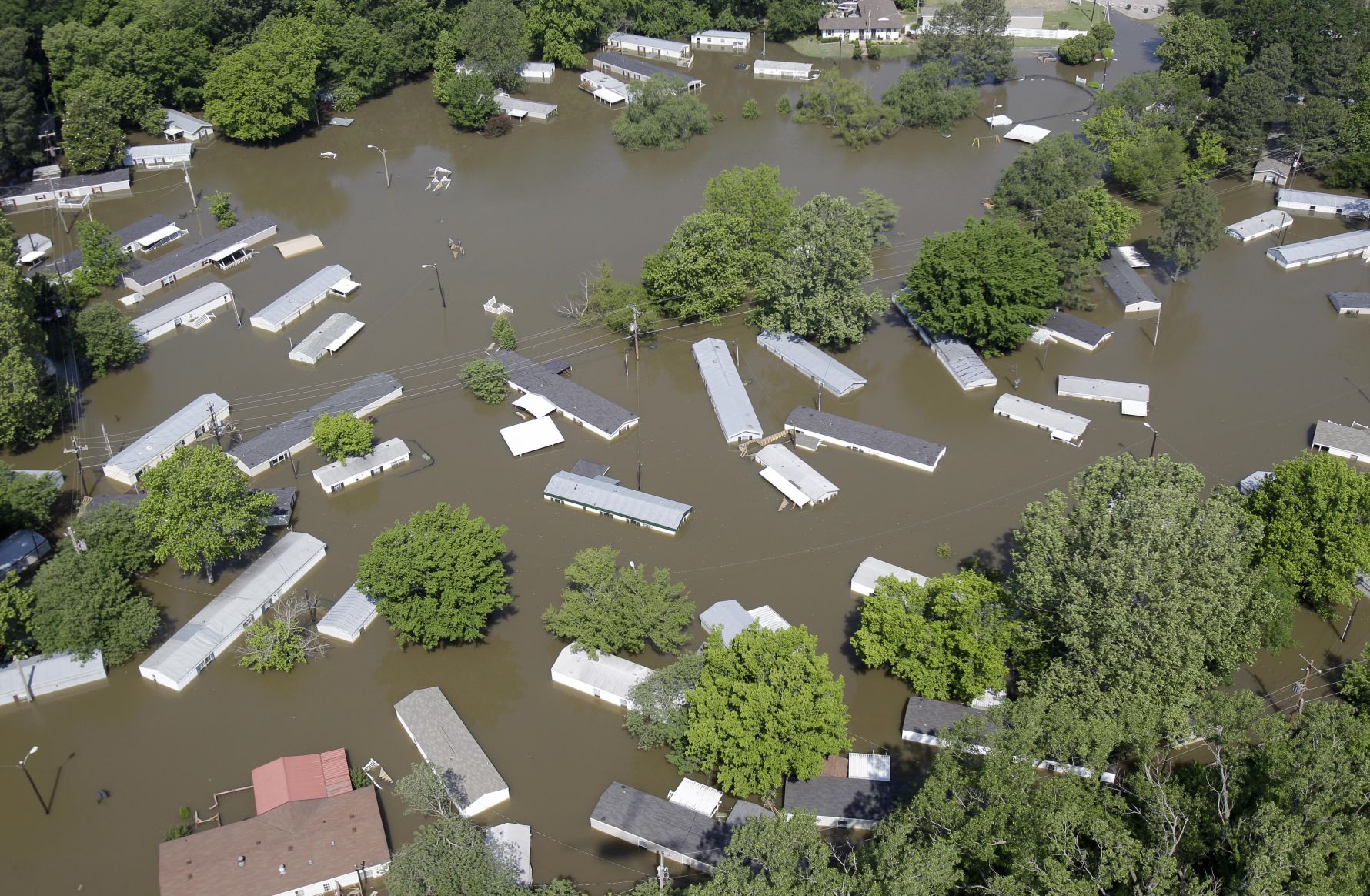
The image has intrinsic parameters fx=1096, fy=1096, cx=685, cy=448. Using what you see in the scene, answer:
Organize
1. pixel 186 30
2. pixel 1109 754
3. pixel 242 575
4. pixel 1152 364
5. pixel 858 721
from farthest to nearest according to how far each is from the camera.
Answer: pixel 186 30 < pixel 1152 364 < pixel 242 575 < pixel 858 721 < pixel 1109 754

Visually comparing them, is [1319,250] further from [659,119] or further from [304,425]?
[304,425]

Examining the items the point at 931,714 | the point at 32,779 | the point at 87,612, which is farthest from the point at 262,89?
the point at 931,714

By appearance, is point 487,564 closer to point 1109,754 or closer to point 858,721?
point 858,721

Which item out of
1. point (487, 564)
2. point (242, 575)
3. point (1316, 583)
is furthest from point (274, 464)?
point (1316, 583)

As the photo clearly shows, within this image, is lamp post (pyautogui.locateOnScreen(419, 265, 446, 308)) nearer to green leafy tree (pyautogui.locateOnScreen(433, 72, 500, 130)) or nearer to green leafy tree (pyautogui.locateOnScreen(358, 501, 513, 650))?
green leafy tree (pyautogui.locateOnScreen(433, 72, 500, 130))

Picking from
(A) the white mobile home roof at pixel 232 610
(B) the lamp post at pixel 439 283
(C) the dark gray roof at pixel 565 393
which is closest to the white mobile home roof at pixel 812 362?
(C) the dark gray roof at pixel 565 393

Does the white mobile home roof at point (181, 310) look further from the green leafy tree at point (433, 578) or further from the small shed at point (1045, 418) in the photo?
the small shed at point (1045, 418)

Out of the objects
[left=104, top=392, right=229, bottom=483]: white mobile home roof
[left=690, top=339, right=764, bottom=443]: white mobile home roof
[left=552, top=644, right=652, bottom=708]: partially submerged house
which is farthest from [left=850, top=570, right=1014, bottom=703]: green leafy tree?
[left=104, top=392, right=229, bottom=483]: white mobile home roof
